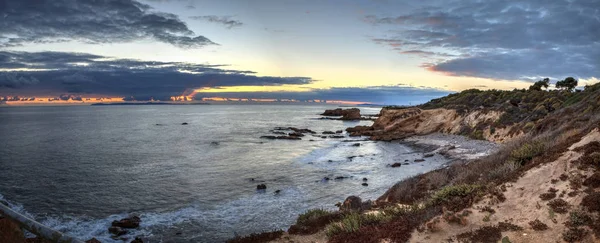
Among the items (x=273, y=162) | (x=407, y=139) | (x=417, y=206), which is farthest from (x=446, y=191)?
(x=407, y=139)

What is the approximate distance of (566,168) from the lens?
10.1 metres

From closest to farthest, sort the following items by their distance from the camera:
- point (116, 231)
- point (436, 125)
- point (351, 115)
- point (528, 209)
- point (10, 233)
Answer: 1. point (10, 233)
2. point (528, 209)
3. point (116, 231)
4. point (436, 125)
5. point (351, 115)

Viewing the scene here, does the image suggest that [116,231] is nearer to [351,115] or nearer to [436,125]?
[436,125]

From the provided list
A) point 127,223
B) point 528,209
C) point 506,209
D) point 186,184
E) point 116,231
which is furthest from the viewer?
point 186,184

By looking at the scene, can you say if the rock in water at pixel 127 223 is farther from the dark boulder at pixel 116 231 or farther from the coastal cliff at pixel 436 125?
the coastal cliff at pixel 436 125

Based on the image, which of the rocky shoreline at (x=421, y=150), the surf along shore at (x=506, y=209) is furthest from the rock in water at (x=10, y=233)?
the rocky shoreline at (x=421, y=150)

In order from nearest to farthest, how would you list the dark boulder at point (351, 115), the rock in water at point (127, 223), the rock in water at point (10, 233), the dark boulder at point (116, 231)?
the rock in water at point (10, 233), the dark boulder at point (116, 231), the rock in water at point (127, 223), the dark boulder at point (351, 115)

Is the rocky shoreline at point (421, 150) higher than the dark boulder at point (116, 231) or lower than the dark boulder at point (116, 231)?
higher

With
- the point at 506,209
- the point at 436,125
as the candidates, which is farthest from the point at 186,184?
the point at 436,125

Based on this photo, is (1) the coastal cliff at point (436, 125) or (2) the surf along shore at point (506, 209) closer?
(2) the surf along shore at point (506, 209)

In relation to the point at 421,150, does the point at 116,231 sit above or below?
below

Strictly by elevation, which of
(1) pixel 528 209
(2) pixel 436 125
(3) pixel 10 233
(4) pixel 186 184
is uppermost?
(3) pixel 10 233

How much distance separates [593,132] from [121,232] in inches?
828

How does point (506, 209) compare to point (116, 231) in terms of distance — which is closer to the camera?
point (506, 209)
